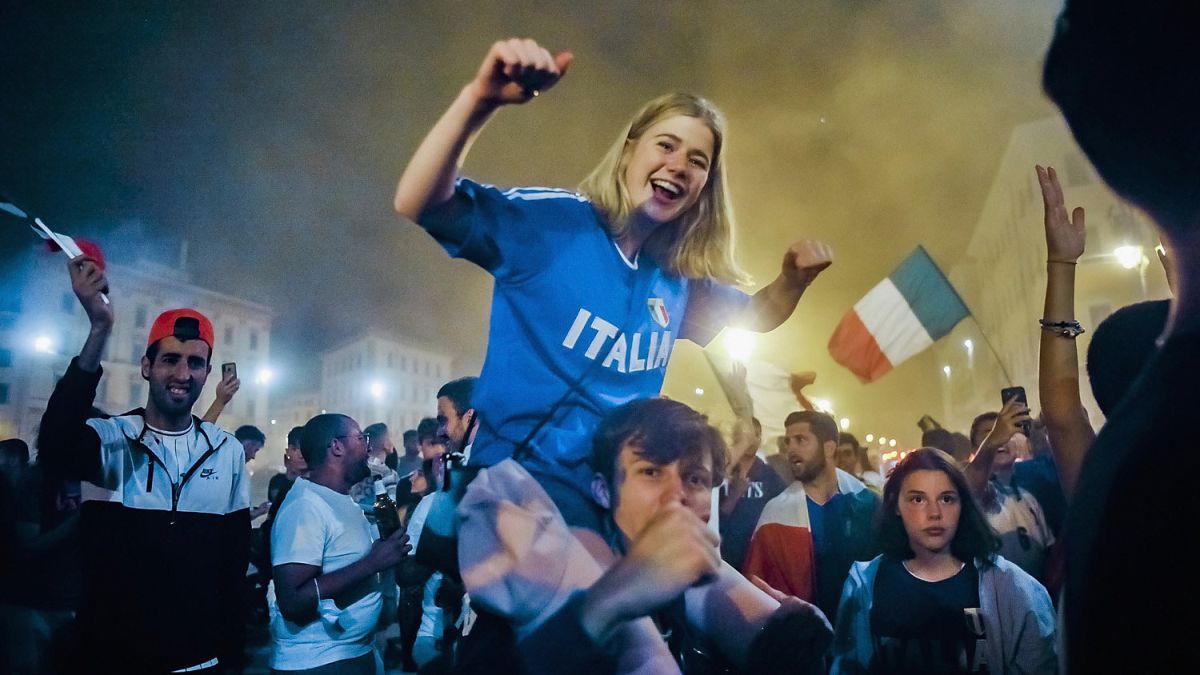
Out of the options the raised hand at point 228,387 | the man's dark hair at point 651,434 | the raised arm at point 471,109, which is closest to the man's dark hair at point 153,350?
the raised hand at point 228,387

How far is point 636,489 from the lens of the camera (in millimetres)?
1998

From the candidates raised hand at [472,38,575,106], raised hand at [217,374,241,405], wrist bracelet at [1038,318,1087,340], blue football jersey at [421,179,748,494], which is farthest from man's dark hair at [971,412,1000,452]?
raised hand at [217,374,241,405]

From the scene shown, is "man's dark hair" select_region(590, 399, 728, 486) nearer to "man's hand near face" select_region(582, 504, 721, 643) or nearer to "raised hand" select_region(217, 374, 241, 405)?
"man's hand near face" select_region(582, 504, 721, 643)

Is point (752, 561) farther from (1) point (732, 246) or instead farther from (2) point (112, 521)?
(2) point (112, 521)

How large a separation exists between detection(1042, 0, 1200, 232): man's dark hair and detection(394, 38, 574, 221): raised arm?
107 cm

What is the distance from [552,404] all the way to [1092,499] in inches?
53.9

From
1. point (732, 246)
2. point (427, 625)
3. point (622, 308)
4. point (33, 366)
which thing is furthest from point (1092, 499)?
point (33, 366)

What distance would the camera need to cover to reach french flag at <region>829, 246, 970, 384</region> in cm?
736

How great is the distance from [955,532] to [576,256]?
278 cm

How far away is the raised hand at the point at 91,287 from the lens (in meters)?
2.96

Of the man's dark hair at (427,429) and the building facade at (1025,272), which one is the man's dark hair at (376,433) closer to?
the man's dark hair at (427,429)

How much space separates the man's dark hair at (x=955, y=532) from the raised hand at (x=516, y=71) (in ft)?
10.4

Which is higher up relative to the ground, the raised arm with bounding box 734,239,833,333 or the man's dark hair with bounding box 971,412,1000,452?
the raised arm with bounding box 734,239,833,333

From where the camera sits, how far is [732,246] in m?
2.53
